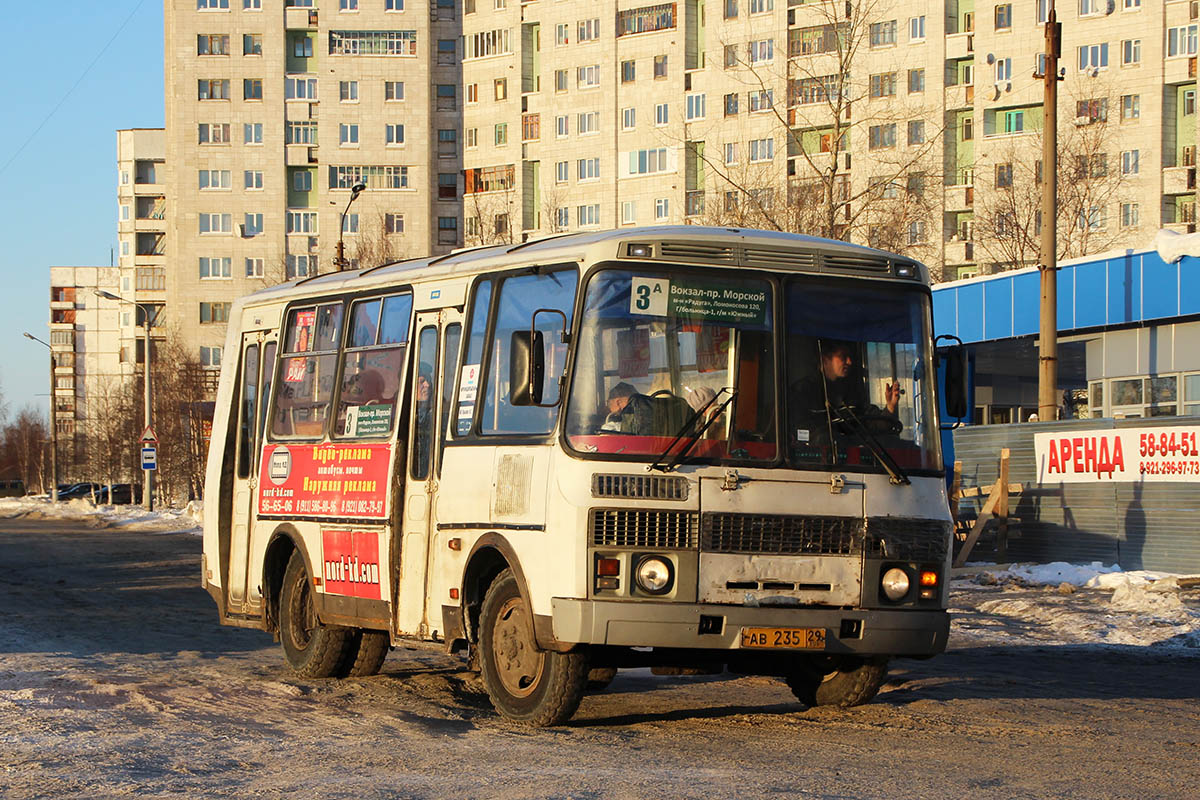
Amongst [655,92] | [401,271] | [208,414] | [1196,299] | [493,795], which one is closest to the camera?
[493,795]

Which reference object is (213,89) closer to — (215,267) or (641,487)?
(215,267)

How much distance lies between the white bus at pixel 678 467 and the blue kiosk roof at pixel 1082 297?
20640 millimetres

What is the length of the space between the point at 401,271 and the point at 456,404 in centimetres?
159

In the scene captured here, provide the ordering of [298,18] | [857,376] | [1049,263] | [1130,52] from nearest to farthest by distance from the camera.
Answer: [857,376]
[1049,263]
[1130,52]
[298,18]

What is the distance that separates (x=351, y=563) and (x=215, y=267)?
302 feet

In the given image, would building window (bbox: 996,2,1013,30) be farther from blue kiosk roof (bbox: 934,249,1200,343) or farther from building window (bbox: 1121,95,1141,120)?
blue kiosk roof (bbox: 934,249,1200,343)

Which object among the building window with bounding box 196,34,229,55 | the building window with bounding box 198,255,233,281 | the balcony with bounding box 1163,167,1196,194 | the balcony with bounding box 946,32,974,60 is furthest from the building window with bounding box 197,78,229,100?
the balcony with bounding box 1163,167,1196,194

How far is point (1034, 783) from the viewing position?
836 cm

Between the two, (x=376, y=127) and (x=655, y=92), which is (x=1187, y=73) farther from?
(x=376, y=127)

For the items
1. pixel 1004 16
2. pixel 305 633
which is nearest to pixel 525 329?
pixel 305 633

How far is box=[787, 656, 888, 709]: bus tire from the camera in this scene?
11.2m

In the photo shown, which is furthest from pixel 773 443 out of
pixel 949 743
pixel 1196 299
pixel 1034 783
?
pixel 1196 299

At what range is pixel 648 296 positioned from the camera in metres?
10.2

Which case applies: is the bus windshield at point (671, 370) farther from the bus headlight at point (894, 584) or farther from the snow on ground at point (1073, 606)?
the snow on ground at point (1073, 606)
